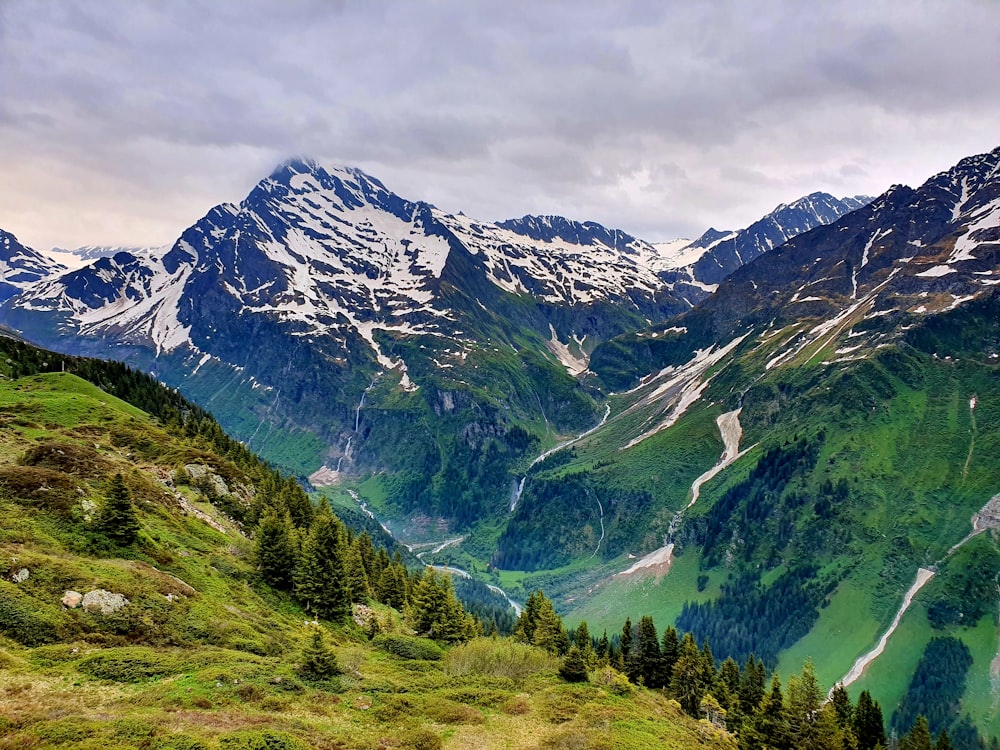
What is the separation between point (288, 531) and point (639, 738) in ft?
161

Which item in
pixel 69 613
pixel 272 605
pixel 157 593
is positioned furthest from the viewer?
pixel 272 605

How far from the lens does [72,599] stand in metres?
43.1

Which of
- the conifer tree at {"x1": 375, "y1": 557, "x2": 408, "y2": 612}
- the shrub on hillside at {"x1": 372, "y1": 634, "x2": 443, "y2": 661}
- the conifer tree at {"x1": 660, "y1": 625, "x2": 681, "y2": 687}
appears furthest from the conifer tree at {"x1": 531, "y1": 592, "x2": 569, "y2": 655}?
the shrub on hillside at {"x1": 372, "y1": 634, "x2": 443, "y2": 661}

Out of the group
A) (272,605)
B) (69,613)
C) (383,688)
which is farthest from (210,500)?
(383,688)

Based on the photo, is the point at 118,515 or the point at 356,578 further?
the point at 356,578

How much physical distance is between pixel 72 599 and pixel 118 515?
1214cm

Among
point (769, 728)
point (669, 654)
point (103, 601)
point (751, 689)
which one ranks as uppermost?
point (103, 601)

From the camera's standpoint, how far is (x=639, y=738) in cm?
4616

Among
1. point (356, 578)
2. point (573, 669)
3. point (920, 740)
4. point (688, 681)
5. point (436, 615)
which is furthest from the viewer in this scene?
point (688, 681)

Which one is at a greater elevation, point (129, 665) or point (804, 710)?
point (129, 665)

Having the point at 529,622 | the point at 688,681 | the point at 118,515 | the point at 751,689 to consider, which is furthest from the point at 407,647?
the point at 751,689

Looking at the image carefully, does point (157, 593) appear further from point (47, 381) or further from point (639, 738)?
point (47, 381)

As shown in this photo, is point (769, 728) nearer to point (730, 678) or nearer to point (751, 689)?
point (751, 689)

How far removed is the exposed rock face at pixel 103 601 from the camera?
4366 cm
